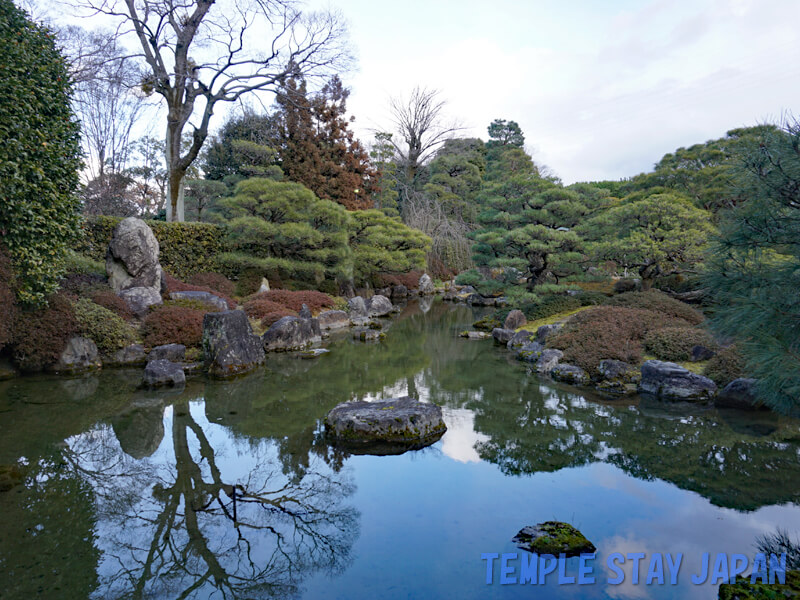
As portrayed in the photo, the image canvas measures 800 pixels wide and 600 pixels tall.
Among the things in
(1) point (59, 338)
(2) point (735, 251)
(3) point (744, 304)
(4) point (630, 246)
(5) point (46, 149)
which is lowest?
(1) point (59, 338)

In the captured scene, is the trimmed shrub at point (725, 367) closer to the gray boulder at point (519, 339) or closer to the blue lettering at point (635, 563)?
the gray boulder at point (519, 339)

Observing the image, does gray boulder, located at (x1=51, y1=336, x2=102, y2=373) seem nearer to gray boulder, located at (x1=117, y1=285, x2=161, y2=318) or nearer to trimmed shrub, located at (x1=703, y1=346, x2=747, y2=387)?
gray boulder, located at (x1=117, y1=285, x2=161, y2=318)

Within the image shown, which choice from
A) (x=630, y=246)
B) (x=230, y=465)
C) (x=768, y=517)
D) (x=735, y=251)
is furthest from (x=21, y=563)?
(x=630, y=246)

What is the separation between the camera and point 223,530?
10.2 feet

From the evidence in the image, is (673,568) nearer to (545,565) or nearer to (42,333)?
(545,565)

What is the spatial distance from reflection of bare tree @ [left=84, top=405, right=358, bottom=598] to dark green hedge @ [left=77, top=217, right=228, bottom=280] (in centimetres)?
942

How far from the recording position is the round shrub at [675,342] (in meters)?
7.41

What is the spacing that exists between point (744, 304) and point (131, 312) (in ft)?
29.5

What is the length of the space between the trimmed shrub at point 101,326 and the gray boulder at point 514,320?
788 centimetres

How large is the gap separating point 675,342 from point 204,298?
9.10m

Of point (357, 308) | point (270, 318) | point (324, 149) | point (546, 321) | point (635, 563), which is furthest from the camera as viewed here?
point (324, 149)

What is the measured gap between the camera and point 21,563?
2689 mm

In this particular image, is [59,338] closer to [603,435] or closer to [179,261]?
[179,261]

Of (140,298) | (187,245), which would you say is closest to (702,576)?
(140,298)
